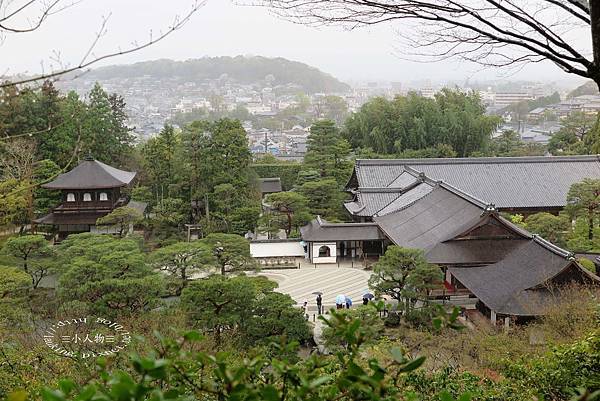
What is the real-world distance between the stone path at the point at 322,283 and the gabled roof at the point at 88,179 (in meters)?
6.37

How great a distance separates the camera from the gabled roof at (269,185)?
2694cm

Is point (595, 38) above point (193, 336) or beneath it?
above

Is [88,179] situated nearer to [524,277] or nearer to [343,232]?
[343,232]

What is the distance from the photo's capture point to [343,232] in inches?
708

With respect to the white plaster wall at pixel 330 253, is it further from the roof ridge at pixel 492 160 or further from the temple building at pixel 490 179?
the roof ridge at pixel 492 160

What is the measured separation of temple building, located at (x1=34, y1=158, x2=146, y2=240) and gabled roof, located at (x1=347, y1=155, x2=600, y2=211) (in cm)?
836

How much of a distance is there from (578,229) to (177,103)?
116m

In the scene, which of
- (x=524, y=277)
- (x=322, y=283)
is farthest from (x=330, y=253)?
(x=524, y=277)

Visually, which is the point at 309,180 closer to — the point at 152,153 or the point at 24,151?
the point at 152,153

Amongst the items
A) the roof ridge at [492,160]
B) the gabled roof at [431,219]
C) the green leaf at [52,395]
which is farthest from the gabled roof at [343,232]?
the green leaf at [52,395]

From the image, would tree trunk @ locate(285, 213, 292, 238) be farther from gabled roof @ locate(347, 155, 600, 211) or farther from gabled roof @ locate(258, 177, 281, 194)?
gabled roof @ locate(258, 177, 281, 194)

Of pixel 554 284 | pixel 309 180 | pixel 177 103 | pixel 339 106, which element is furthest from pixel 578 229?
pixel 177 103

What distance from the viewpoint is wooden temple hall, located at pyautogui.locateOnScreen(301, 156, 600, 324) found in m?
11.1

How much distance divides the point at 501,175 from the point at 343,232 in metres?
7.84
